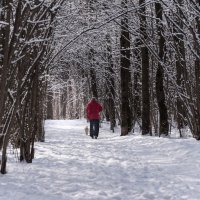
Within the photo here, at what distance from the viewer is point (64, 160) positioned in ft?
26.6

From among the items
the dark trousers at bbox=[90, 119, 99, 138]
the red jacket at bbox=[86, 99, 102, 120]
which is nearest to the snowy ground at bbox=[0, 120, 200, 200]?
the dark trousers at bbox=[90, 119, 99, 138]

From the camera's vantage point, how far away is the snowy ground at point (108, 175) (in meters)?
4.98

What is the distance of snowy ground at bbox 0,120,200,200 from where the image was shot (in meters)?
4.98

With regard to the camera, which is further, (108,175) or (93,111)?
(93,111)

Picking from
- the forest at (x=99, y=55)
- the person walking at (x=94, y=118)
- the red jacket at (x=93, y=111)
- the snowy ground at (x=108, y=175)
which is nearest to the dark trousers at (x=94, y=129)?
the person walking at (x=94, y=118)

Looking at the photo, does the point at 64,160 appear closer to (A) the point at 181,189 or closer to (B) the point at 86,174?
(B) the point at 86,174

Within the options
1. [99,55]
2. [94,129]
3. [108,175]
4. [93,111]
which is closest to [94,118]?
[93,111]

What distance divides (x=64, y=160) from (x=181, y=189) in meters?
3.32

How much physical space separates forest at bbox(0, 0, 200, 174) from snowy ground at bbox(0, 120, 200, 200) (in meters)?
0.53

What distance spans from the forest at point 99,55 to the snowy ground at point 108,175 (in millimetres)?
527

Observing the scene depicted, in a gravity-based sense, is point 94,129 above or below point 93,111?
below

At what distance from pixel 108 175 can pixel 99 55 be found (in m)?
17.3

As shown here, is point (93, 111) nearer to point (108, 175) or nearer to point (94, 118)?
point (94, 118)

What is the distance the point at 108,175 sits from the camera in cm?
638
